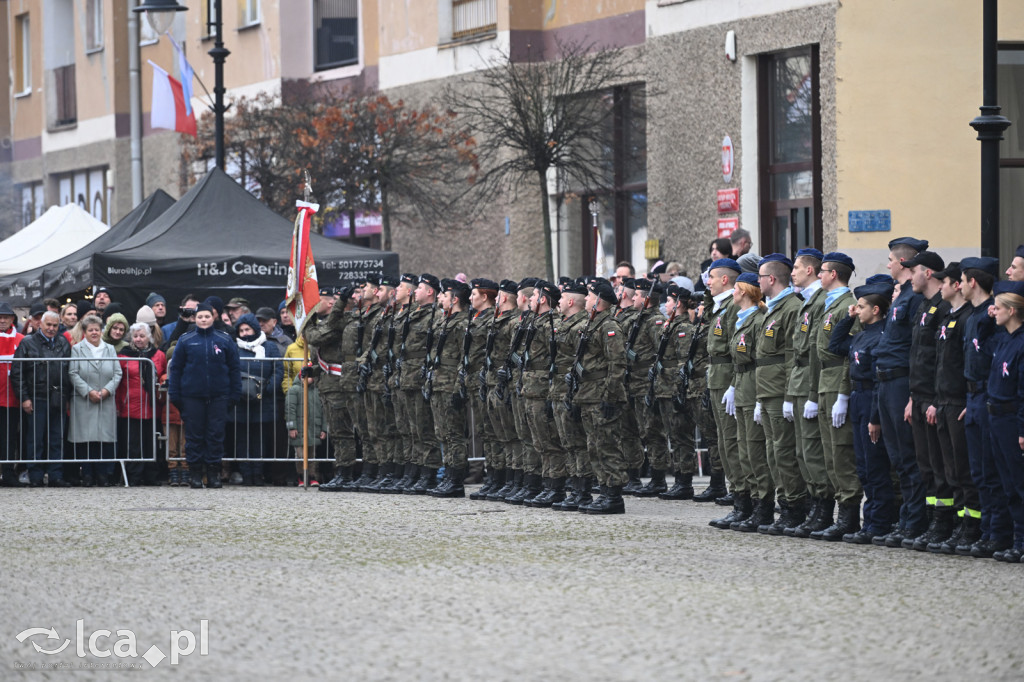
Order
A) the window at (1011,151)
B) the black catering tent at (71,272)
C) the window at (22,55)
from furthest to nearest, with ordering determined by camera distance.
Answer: the window at (22,55)
the window at (1011,151)
the black catering tent at (71,272)

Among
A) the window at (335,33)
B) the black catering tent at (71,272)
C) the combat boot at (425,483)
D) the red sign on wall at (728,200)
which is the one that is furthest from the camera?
the window at (335,33)

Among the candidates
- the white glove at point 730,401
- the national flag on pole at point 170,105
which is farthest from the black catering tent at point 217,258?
the white glove at point 730,401

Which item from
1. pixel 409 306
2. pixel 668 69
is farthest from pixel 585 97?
pixel 409 306

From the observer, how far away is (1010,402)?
12.1 meters

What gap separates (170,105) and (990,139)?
16.9 m

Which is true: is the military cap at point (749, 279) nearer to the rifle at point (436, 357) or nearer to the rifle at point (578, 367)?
the rifle at point (578, 367)

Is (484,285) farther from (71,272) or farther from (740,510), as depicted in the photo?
(71,272)

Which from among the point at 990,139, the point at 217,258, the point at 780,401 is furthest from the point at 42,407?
the point at 990,139

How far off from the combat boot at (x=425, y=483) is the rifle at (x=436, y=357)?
69 cm

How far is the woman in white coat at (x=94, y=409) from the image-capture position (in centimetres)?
1902

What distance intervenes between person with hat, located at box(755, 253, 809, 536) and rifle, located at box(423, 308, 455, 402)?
13.9 ft

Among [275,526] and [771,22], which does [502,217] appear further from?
[275,526]

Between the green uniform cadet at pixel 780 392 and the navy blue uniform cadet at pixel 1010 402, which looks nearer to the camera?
the navy blue uniform cadet at pixel 1010 402

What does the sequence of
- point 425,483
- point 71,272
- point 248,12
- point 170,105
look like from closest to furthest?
point 425,483, point 71,272, point 170,105, point 248,12
